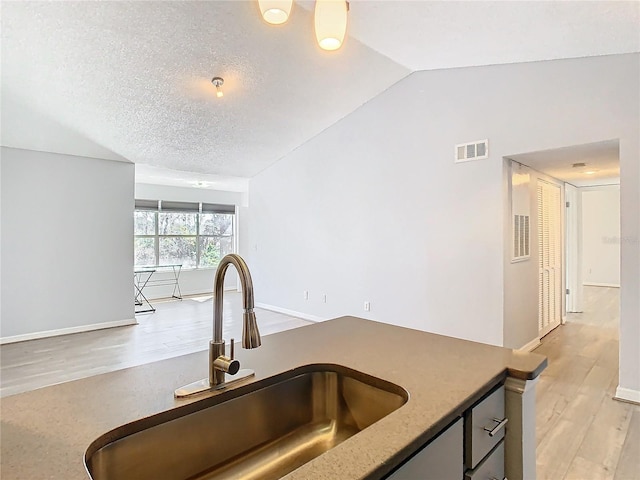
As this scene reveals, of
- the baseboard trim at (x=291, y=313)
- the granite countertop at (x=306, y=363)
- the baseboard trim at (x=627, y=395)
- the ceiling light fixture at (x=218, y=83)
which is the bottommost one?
the baseboard trim at (x=627, y=395)

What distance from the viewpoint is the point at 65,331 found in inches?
200

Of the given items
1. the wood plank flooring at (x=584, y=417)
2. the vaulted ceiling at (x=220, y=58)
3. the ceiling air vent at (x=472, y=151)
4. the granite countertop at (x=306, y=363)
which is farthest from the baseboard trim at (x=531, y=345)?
the granite countertop at (x=306, y=363)

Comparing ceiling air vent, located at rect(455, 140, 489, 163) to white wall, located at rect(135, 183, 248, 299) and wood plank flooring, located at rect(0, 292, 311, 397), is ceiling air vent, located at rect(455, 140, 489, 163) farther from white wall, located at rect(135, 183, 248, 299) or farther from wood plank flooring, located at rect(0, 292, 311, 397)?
white wall, located at rect(135, 183, 248, 299)

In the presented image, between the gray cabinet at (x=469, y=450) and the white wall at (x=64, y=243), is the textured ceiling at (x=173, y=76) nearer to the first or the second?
the white wall at (x=64, y=243)

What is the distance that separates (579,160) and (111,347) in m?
5.65

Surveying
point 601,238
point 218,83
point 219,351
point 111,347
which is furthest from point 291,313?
point 601,238

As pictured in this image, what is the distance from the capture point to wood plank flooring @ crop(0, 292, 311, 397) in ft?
12.2

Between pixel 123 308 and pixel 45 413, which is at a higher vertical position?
pixel 45 413

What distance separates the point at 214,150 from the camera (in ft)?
18.0

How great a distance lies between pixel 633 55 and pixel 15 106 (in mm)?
5907

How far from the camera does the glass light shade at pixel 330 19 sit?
1.59 m

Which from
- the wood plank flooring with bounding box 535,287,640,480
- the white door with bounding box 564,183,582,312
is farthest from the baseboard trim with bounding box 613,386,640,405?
the white door with bounding box 564,183,582,312

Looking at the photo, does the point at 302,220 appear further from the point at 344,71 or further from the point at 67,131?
the point at 67,131

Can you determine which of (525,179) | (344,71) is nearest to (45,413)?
(344,71)
